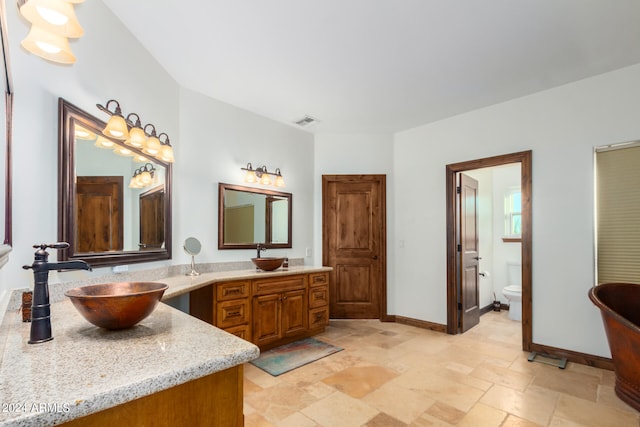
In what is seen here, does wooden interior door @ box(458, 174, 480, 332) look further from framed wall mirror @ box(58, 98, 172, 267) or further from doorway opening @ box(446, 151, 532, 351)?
framed wall mirror @ box(58, 98, 172, 267)

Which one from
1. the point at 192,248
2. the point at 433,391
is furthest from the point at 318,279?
the point at 433,391

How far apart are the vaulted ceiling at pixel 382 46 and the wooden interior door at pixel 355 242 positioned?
129 cm

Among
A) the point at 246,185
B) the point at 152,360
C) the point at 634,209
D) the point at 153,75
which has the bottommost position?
the point at 152,360

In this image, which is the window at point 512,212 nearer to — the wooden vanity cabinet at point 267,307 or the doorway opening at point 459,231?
the doorway opening at point 459,231

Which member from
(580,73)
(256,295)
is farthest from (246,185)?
(580,73)

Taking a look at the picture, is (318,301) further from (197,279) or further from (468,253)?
(468,253)

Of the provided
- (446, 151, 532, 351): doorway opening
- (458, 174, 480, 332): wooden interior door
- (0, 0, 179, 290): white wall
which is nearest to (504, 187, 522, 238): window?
(458, 174, 480, 332): wooden interior door

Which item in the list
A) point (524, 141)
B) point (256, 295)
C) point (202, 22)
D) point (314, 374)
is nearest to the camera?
point (202, 22)

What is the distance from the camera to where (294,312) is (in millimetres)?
3494

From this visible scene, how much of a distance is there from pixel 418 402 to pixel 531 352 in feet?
5.53

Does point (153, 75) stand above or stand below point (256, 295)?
above

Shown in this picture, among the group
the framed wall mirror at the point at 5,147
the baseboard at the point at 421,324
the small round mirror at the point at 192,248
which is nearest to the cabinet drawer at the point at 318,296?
the baseboard at the point at 421,324

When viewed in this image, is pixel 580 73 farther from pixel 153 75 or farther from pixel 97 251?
pixel 97 251

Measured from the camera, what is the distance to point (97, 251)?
2.03m
